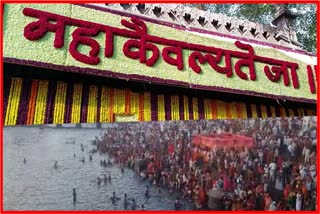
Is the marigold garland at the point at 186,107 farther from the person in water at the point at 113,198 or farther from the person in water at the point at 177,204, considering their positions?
the person in water at the point at 113,198

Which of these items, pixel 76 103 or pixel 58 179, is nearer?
pixel 58 179

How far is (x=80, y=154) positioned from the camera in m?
3.99

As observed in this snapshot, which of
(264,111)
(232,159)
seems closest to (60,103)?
(232,159)

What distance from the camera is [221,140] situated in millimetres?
4098

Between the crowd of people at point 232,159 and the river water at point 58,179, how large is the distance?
0.54ft

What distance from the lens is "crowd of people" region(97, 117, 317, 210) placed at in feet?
12.8

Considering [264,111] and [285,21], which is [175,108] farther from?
[285,21]

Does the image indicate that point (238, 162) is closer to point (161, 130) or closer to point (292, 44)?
point (161, 130)

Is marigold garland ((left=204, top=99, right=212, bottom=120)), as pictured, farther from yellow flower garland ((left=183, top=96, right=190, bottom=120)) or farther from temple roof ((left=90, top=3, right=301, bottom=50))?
temple roof ((left=90, top=3, right=301, bottom=50))

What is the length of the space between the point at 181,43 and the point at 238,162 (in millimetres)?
1977

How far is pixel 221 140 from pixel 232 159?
0.77ft

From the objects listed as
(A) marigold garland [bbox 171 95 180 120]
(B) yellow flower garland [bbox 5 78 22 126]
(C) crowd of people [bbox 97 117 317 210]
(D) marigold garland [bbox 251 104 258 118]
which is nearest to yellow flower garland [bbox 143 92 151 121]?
(A) marigold garland [bbox 171 95 180 120]

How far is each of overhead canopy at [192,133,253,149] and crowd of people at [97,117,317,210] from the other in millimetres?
39

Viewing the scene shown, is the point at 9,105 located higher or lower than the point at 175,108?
lower
